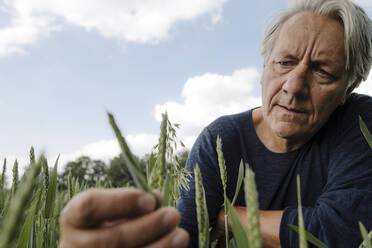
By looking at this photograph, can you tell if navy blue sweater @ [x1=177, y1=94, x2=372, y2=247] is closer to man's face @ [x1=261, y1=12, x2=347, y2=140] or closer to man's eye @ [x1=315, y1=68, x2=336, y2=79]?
man's face @ [x1=261, y1=12, x2=347, y2=140]

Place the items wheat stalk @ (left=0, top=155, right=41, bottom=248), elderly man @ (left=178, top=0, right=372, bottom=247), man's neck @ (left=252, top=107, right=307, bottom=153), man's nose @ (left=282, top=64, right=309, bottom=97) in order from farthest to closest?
1. man's neck @ (left=252, top=107, right=307, bottom=153)
2. man's nose @ (left=282, top=64, right=309, bottom=97)
3. elderly man @ (left=178, top=0, right=372, bottom=247)
4. wheat stalk @ (left=0, top=155, right=41, bottom=248)

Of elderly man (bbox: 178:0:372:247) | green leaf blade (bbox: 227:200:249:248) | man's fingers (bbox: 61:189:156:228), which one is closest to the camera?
man's fingers (bbox: 61:189:156:228)

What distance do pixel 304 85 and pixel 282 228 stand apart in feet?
2.55

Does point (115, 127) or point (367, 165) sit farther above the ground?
point (115, 127)

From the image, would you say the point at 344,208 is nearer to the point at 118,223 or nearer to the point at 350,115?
the point at 350,115

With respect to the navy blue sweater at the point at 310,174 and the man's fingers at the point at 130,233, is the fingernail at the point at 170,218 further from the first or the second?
the navy blue sweater at the point at 310,174

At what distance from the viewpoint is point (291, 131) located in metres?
1.72

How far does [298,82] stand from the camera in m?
1.64

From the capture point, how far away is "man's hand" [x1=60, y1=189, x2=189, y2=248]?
454mm

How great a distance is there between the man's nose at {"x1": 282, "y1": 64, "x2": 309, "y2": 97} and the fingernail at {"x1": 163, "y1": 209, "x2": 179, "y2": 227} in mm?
1346

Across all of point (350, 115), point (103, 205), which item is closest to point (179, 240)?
point (103, 205)

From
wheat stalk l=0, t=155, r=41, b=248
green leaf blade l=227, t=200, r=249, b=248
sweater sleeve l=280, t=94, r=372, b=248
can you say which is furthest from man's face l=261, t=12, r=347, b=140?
wheat stalk l=0, t=155, r=41, b=248

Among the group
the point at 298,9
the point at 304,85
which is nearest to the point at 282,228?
the point at 304,85

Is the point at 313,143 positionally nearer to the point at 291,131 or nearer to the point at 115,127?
the point at 291,131
